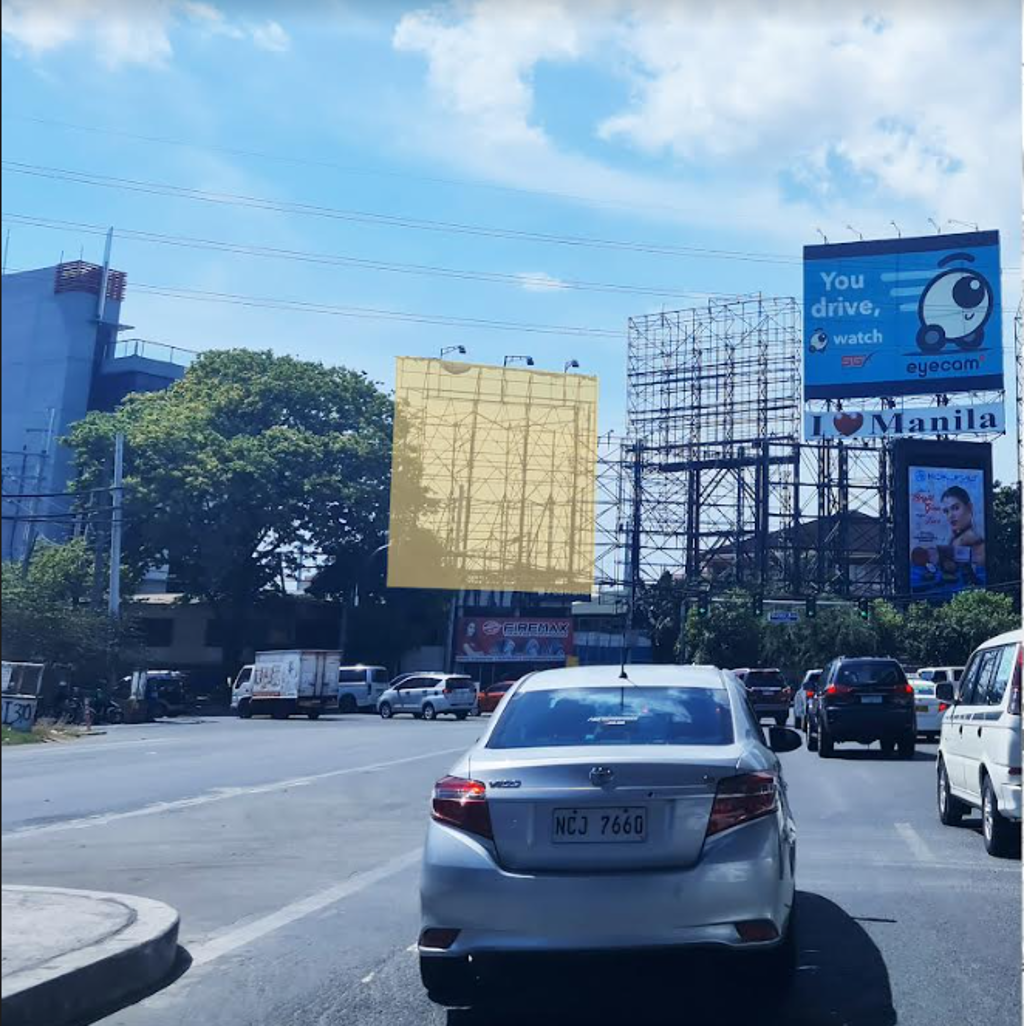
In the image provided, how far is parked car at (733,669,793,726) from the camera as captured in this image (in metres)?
33.4

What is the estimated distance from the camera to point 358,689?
5088cm

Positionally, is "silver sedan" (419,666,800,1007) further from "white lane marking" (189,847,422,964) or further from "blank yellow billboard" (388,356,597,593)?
"blank yellow billboard" (388,356,597,593)

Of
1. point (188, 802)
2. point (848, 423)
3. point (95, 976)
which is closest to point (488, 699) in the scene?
point (848, 423)

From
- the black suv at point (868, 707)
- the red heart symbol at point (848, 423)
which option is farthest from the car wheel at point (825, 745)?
the red heart symbol at point (848, 423)

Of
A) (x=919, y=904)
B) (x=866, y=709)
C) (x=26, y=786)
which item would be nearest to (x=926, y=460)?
(x=866, y=709)

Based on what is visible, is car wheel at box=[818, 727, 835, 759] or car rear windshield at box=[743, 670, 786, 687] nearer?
car wheel at box=[818, 727, 835, 759]

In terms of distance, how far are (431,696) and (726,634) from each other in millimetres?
11802

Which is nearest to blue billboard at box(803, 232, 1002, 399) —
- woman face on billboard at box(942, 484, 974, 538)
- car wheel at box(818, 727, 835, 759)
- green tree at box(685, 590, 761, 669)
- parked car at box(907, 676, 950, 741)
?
green tree at box(685, 590, 761, 669)

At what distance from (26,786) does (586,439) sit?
1807 centimetres

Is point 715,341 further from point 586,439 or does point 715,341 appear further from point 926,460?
point 586,439

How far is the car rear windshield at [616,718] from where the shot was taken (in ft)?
21.3

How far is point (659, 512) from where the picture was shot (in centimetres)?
6406

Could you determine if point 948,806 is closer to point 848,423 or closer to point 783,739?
point 783,739

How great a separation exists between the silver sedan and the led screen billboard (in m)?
53.2
